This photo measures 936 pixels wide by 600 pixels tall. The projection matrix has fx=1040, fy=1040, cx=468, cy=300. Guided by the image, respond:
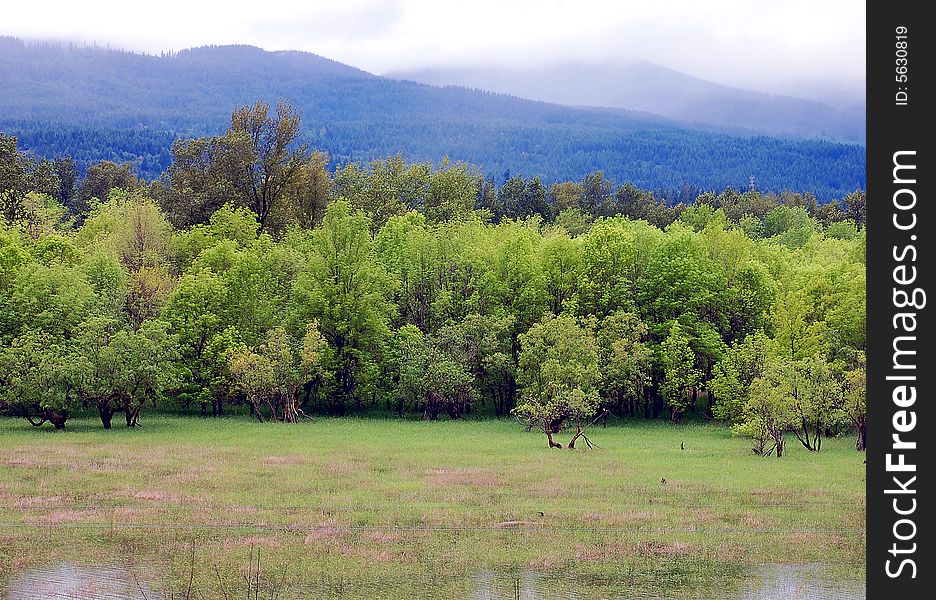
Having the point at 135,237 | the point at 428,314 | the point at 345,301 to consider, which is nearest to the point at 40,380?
the point at 345,301

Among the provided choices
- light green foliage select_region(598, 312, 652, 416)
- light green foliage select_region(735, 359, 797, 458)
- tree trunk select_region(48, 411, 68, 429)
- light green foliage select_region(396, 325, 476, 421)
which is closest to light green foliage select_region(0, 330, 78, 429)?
tree trunk select_region(48, 411, 68, 429)

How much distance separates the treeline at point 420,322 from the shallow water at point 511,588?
89.7 ft

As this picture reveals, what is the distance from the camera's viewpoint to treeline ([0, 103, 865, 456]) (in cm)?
6112

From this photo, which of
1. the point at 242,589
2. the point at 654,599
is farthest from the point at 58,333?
the point at 654,599

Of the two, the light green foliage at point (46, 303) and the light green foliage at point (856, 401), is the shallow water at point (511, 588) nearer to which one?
the light green foliage at point (856, 401)

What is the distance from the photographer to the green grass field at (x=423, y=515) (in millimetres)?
26859

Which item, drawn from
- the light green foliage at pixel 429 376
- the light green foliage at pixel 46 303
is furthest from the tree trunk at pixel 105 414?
the light green foliage at pixel 429 376

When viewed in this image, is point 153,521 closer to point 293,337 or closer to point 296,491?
point 296,491

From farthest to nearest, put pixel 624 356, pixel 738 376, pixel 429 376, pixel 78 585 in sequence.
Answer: pixel 429 376 → pixel 624 356 → pixel 738 376 → pixel 78 585

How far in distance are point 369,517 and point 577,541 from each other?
7058 mm

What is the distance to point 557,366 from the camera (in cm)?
6353

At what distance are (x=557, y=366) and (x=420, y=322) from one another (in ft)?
56.7

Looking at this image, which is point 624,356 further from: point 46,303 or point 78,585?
point 78,585
